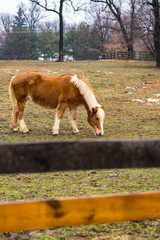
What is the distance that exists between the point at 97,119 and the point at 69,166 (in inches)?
233

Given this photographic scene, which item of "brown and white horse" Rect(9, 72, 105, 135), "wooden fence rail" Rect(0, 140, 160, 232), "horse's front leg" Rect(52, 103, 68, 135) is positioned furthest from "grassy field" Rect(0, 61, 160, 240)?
"wooden fence rail" Rect(0, 140, 160, 232)

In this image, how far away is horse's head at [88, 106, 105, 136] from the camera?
Result: 771 centimetres

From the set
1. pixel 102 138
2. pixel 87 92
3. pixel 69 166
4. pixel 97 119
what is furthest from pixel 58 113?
pixel 69 166

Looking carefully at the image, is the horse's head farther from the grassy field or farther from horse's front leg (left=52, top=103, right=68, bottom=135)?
horse's front leg (left=52, top=103, right=68, bottom=135)

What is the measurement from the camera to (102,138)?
7.77 metres

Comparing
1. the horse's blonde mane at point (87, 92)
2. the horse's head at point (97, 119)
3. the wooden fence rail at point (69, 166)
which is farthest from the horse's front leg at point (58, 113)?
the wooden fence rail at point (69, 166)

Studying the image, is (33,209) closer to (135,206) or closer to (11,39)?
(135,206)

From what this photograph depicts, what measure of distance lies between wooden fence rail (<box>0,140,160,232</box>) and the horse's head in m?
5.77

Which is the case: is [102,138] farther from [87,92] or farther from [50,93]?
[50,93]

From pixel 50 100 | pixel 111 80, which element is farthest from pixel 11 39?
pixel 50 100

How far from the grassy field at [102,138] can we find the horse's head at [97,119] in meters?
0.19

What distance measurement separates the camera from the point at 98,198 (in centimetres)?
195

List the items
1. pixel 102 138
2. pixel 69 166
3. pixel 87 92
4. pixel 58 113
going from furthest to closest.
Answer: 1. pixel 58 113
2. pixel 87 92
3. pixel 102 138
4. pixel 69 166

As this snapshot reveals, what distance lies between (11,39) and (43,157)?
57579 millimetres
